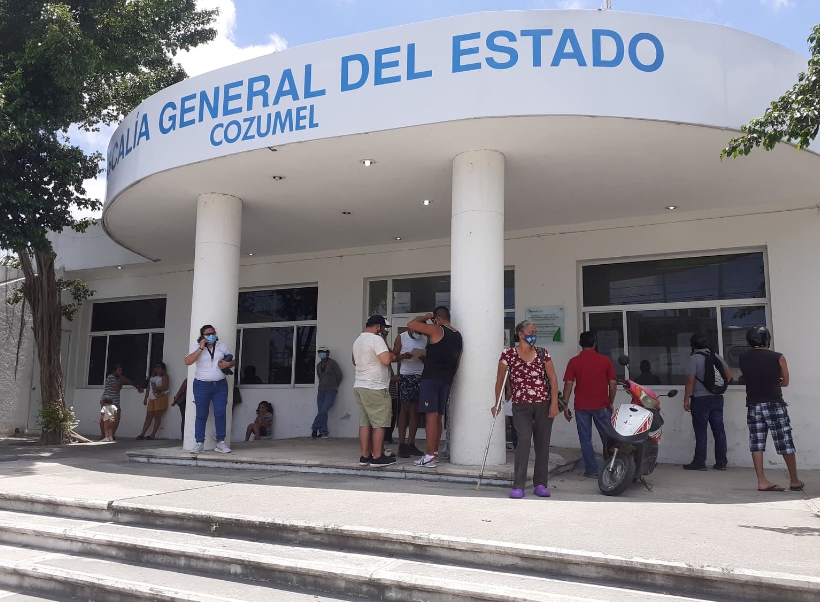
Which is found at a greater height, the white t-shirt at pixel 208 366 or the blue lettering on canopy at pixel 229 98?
the blue lettering on canopy at pixel 229 98

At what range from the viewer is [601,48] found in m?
6.48

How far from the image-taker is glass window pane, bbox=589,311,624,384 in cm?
957

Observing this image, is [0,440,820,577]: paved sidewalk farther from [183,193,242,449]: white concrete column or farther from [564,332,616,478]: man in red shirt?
[183,193,242,449]: white concrete column

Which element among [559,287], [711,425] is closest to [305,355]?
[559,287]

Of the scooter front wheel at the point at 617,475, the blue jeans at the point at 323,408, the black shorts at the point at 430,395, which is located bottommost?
the scooter front wheel at the point at 617,475

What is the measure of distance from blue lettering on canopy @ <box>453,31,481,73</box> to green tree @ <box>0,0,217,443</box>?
20.1 ft

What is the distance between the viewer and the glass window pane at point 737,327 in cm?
879

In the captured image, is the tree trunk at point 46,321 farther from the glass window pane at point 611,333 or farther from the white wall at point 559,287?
the glass window pane at point 611,333

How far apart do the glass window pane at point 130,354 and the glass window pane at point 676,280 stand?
30.2 feet

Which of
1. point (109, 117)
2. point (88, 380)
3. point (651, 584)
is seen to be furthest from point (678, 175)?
point (88, 380)

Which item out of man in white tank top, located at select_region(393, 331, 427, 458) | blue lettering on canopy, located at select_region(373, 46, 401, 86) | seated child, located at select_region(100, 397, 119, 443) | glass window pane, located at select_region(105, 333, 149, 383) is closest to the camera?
blue lettering on canopy, located at select_region(373, 46, 401, 86)

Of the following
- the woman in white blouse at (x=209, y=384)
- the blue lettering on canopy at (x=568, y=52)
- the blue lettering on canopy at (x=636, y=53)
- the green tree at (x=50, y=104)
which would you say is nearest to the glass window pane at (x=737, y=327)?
the blue lettering on canopy at (x=636, y=53)

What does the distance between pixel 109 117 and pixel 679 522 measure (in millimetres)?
13788

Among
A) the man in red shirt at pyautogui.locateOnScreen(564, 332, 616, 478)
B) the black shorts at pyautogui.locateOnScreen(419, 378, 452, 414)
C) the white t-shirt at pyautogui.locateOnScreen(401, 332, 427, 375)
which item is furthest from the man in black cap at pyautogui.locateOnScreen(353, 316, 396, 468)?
the man in red shirt at pyautogui.locateOnScreen(564, 332, 616, 478)
